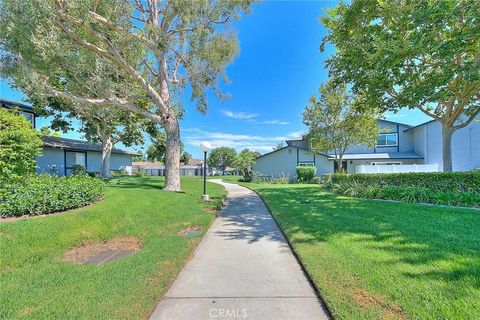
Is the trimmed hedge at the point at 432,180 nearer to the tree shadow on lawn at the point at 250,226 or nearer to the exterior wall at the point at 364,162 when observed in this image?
the tree shadow on lawn at the point at 250,226

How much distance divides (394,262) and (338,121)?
60.9 ft

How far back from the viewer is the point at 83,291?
3.18 meters

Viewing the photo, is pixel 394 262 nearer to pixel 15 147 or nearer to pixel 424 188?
pixel 424 188

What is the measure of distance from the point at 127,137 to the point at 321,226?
21.5 m

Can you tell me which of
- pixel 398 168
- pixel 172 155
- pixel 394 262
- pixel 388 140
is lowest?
pixel 394 262

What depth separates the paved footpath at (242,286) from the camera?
284 centimetres

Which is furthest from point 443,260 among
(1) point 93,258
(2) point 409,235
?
(1) point 93,258

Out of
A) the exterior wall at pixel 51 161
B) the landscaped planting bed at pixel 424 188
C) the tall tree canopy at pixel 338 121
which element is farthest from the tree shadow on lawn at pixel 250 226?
the exterior wall at pixel 51 161

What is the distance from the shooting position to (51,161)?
19016 millimetres

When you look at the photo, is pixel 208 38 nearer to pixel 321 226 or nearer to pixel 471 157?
pixel 321 226

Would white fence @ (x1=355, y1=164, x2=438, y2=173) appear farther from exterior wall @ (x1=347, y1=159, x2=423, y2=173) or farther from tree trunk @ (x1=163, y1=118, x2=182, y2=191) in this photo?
tree trunk @ (x1=163, y1=118, x2=182, y2=191)

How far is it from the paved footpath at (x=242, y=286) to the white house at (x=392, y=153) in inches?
616

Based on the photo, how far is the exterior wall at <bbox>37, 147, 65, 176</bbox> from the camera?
59.6 feet

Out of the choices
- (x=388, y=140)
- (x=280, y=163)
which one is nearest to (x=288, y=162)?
(x=280, y=163)
